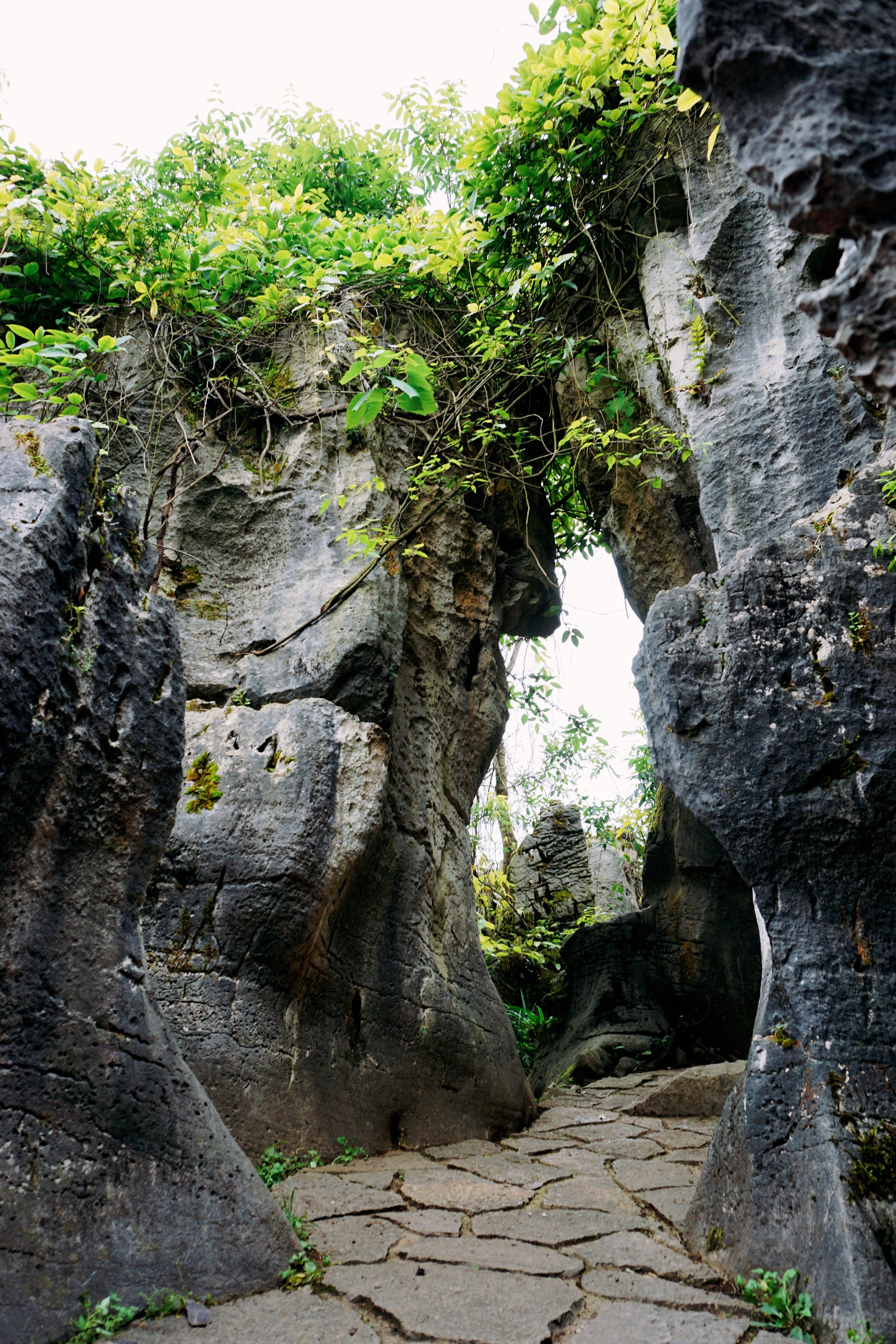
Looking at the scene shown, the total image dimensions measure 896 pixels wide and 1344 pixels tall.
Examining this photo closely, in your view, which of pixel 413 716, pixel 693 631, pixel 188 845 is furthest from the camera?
pixel 413 716

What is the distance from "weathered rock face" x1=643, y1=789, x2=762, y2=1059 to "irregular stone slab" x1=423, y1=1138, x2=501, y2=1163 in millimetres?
3411

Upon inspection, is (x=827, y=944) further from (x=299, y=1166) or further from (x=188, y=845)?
(x=188, y=845)

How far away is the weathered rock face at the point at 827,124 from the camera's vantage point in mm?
1484

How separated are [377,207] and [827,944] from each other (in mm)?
7386

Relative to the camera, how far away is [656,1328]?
7.38ft

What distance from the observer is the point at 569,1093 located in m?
6.34

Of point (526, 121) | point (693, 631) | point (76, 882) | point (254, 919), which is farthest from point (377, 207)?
point (76, 882)

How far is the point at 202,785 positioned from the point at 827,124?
3.79 meters

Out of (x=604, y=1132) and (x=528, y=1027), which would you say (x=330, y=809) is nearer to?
(x=604, y=1132)

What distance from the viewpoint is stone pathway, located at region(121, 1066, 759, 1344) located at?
7.24ft

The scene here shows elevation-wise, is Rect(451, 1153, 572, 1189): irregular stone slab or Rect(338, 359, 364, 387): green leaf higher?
Rect(338, 359, 364, 387): green leaf

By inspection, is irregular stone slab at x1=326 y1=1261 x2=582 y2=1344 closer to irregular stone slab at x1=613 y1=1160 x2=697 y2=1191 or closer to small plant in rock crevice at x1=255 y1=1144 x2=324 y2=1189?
small plant in rock crevice at x1=255 y1=1144 x2=324 y2=1189

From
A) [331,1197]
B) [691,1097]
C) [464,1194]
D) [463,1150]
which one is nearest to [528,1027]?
[691,1097]

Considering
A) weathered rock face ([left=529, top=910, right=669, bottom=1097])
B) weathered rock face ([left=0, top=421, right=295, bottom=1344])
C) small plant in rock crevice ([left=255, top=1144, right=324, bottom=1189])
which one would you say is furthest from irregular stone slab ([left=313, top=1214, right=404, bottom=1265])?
weathered rock face ([left=529, top=910, right=669, bottom=1097])
